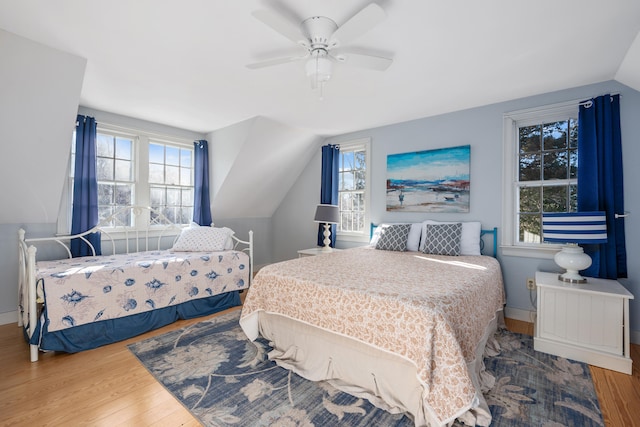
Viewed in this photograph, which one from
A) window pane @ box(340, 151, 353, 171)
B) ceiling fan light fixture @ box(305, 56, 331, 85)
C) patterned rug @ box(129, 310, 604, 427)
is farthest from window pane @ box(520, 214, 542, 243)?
ceiling fan light fixture @ box(305, 56, 331, 85)

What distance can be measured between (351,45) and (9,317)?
4109 millimetres

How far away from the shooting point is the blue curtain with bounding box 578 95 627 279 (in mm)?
2627

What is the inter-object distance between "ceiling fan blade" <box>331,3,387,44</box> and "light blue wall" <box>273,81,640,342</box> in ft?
5.81

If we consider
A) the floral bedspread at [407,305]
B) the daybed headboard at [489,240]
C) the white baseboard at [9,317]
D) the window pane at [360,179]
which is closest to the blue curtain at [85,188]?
the white baseboard at [9,317]

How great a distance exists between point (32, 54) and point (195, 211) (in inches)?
98.0

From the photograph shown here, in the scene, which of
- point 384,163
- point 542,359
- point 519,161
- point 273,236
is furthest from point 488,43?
point 273,236

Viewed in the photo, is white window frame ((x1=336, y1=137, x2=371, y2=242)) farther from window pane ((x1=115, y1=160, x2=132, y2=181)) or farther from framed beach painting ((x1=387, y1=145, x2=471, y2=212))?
window pane ((x1=115, y1=160, x2=132, y2=181))

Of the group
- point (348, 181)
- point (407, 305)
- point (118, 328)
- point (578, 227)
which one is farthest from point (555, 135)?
point (118, 328)

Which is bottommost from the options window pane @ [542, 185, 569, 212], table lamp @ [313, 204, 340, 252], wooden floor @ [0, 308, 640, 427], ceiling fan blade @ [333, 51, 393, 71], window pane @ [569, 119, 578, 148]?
wooden floor @ [0, 308, 640, 427]

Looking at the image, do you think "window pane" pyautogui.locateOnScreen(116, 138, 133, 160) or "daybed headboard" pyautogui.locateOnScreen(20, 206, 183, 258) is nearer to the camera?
"daybed headboard" pyautogui.locateOnScreen(20, 206, 183, 258)

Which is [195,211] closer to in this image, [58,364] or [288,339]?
[58,364]

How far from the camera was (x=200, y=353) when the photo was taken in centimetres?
242

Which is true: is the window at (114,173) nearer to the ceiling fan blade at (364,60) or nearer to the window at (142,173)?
the window at (142,173)

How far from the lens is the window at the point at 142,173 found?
3734 millimetres
